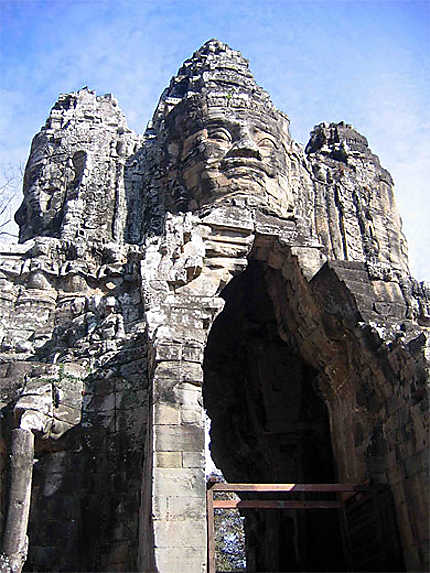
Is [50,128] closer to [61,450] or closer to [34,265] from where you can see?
[34,265]

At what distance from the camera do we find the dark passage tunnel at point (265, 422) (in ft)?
46.4

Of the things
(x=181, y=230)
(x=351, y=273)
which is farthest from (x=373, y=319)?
(x=181, y=230)

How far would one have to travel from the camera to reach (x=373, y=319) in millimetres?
10711

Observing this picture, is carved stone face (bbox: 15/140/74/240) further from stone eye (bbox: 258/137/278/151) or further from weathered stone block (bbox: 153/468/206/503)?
weathered stone block (bbox: 153/468/206/503)

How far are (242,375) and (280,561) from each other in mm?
4244

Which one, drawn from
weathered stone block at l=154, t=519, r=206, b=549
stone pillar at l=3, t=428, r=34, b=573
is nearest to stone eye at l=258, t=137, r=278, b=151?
stone pillar at l=3, t=428, r=34, b=573

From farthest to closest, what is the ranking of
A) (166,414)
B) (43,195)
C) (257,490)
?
(43,195)
(257,490)
(166,414)

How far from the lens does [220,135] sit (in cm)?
1453

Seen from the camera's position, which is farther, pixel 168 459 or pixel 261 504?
pixel 261 504

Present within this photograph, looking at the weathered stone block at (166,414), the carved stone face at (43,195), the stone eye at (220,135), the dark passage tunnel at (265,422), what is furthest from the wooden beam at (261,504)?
the carved stone face at (43,195)

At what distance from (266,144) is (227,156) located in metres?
1.10

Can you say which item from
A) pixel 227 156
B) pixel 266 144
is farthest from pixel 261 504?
pixel 266 144

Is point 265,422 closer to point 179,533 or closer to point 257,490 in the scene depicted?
point 257,490

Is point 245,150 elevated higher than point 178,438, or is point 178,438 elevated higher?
point 245,150
